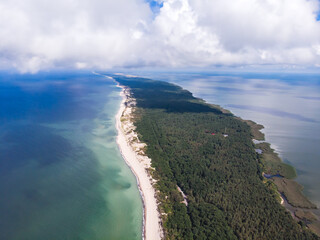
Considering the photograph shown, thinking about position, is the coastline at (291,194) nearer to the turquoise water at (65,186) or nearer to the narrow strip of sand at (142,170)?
the narrow strip of sand at (142,170)

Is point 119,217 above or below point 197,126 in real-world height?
below

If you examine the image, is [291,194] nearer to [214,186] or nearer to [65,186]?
[214,186]

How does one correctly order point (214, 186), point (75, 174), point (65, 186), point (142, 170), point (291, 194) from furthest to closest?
point (142, 170) → point (75, 174) → point (65, 186) → point (291, 194) → point (214, 186)

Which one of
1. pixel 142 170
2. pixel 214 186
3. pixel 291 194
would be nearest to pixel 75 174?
pixel 142 170

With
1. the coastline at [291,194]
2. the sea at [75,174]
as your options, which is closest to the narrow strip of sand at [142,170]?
the sea at [75,174]

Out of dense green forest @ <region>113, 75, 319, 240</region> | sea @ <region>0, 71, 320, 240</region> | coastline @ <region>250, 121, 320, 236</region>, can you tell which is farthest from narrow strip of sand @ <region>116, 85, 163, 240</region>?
coastline @ <region>250, 121, 320, 236</region>

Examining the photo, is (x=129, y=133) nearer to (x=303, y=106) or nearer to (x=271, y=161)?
(x=271, y=161)

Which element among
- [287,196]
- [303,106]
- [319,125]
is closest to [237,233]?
[287,196]
